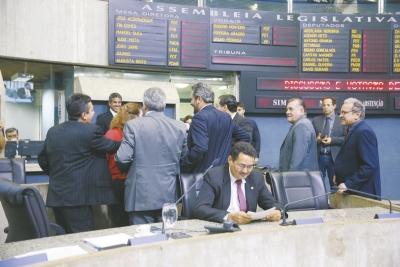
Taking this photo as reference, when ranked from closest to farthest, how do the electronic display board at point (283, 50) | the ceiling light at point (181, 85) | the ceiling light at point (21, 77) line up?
the ceiling light at point (21, 77)
the electronic display board at point (283, 50)
the ceiling light at point (181, 85)

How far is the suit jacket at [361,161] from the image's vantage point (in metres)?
3.22

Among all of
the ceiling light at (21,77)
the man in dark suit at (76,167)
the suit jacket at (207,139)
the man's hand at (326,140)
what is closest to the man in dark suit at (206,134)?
the suit jacket at (207,139)

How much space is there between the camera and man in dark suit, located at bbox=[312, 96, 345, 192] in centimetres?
479

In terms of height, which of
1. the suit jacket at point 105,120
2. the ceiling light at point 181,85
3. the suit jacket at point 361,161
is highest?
the ceiling light at point 181,85

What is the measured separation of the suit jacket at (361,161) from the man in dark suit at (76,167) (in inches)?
66.8

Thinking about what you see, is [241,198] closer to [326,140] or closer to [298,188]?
[298,188]

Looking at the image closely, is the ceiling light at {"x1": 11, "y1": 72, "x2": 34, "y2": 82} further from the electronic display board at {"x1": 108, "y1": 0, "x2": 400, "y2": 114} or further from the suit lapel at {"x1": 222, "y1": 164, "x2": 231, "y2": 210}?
the suit lapel at {"x1": 222, "y1": 164, "x2": 231, "y2": 210}

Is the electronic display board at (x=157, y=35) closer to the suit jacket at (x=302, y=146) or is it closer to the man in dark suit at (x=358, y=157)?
the suit jacket at (x=302, y=146)

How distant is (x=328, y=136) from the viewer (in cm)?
493

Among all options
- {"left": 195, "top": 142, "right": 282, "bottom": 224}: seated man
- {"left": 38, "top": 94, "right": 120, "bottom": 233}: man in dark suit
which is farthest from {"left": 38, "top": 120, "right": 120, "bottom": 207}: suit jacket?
{"left": 195, "top": 142, "right": 282, "bottom": 224}: seated man

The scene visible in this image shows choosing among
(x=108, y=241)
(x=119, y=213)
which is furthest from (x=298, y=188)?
(x=108, y=241)

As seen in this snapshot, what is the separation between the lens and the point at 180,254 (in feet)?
5.96

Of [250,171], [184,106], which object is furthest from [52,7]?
[250,171]

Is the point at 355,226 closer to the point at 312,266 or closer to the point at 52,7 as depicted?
the point at 312,266
